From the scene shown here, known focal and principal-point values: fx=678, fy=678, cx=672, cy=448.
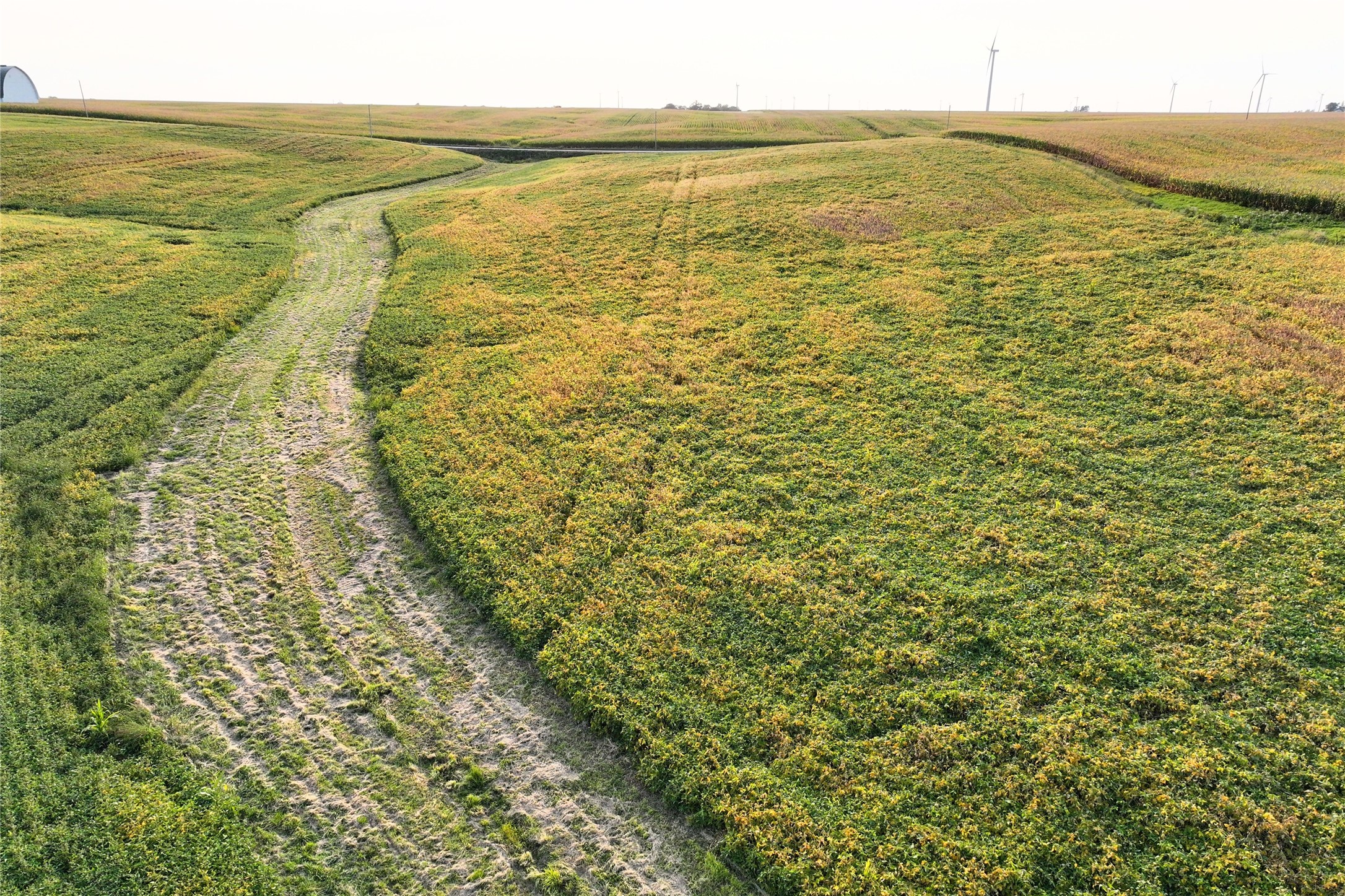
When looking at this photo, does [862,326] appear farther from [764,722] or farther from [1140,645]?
[764,722]

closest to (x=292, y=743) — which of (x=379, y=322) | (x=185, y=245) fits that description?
(x=379, y=322)

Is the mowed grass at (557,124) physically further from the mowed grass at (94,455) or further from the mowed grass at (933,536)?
the mowed grass at (933,536)

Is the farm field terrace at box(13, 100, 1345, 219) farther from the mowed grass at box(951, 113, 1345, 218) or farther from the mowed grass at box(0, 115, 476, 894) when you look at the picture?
the mowed grass at box(0, 115, 476, 894)

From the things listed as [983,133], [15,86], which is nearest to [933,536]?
[983,133]

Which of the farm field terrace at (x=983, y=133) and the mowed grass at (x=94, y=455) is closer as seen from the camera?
the mowed grass at (x=94, y=455)

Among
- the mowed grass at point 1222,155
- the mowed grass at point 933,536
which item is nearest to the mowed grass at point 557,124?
the mowed grass at point 1222,155

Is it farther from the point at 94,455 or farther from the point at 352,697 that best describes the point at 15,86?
the point at 352,697
